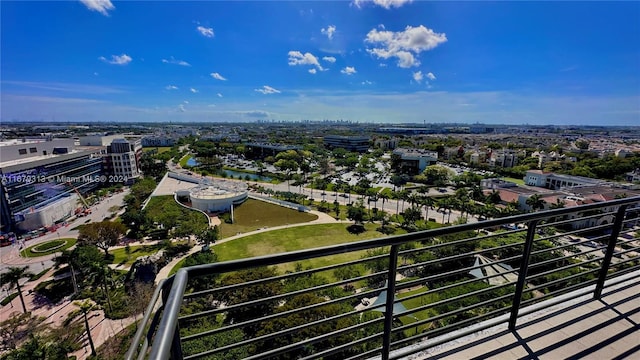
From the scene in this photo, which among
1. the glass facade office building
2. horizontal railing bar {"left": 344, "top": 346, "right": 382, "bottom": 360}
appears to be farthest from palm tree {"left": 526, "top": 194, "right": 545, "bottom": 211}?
the glass facade office building

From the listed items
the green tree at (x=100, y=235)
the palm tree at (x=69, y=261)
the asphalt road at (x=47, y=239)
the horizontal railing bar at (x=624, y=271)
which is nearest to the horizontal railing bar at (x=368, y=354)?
the horizontal railing bar at (x=624, y=271)

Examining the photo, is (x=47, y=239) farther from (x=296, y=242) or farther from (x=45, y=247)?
(x=296, y=242)

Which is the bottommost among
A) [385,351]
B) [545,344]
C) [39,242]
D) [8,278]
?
[39,242]

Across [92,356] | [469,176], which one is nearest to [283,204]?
[92,356]

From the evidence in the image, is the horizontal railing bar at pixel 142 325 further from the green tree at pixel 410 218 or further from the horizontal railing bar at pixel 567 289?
the green tree at pixel 410 218

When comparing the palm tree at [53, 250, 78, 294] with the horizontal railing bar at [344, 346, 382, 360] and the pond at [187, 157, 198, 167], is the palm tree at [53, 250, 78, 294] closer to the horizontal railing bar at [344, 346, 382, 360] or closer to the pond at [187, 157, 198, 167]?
the horizontal railing bar at [344, 346, 382, 360]

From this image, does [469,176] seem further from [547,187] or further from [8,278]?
[8,278]
